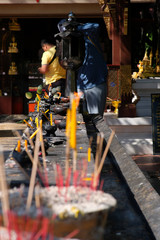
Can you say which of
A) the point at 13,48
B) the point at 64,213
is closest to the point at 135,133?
the point at 13,48

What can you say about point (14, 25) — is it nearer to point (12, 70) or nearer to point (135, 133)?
point (12, 70)

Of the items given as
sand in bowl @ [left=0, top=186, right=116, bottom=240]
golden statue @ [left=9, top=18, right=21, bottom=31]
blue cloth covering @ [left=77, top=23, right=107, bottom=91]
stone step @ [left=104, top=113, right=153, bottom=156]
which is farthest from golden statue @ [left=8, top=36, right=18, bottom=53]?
sand in bowl @ [left=0, top=186, right=116, bottom=240]

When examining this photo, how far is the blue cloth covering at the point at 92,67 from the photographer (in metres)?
7.97

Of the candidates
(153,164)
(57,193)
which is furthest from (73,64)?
(57,193)

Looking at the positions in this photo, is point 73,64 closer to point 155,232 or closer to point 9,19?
point 155,232

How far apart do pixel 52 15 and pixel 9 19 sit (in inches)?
73.8

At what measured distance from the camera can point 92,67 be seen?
8.10 meters

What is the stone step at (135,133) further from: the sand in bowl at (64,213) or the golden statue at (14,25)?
the sand in bowl at (64,213)

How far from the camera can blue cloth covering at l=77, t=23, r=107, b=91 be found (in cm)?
797

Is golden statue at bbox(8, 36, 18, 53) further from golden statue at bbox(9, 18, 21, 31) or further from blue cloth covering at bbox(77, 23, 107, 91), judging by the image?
blue cloth covering at bbox(77, 23, 107, 91)

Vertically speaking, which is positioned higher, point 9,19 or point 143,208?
point 9,19

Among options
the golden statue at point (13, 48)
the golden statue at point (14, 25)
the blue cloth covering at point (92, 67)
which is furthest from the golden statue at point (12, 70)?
the blue cloth covering at point (92, 67)

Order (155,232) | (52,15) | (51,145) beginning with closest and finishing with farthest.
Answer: (155,232)
(51,145)
(52,15)

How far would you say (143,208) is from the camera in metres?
3.02
